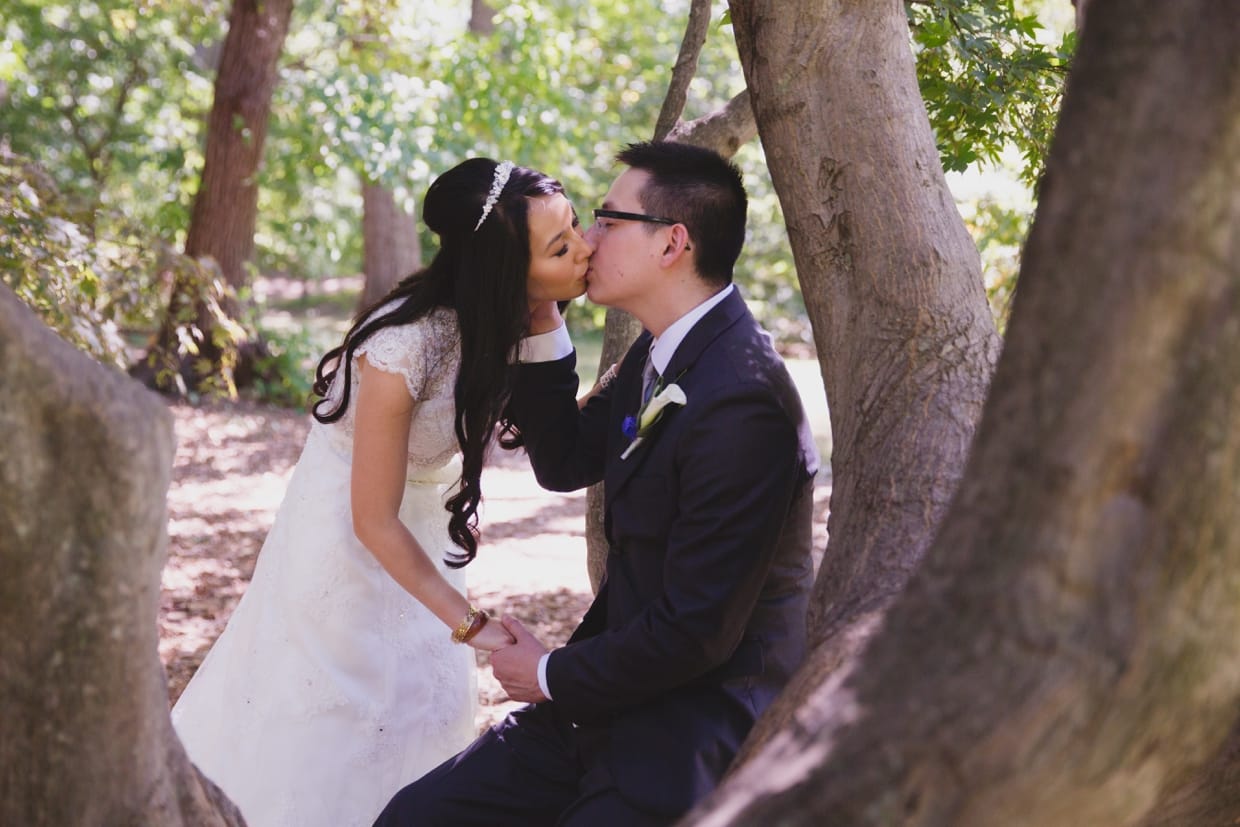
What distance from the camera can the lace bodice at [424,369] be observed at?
376 centimetres

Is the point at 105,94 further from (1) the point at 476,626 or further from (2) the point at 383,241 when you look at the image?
(1) the point at 476,626

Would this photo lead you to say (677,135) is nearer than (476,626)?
No

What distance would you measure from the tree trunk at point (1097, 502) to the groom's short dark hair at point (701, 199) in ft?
5.96

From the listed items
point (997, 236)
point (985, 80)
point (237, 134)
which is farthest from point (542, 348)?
point (237, 134)

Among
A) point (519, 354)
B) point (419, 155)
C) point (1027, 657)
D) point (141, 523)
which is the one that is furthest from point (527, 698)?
point (419, 155)

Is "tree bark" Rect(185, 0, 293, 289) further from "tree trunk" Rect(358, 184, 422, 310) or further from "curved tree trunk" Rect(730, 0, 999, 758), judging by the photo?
"curved tree trunk" Rect(730, 0, 999, 758)

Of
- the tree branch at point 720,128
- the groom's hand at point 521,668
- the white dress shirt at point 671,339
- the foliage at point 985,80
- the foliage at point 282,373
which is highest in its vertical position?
the foliage at point 985,80

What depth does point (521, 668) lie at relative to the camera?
3357 millimetres

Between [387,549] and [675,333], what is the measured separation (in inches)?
40.6

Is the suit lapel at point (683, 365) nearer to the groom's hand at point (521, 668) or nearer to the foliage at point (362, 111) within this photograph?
the groom's hand at point (521, 668)

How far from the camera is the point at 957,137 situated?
4.35 metres

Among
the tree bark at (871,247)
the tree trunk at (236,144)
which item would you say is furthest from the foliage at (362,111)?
the tree bark at (871,247)

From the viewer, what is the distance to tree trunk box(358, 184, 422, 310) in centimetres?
1828

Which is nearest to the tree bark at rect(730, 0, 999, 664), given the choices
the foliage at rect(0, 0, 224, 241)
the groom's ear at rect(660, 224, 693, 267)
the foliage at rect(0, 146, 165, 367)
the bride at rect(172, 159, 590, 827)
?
the groom's ear at rect(660, 224, 693, 267)
